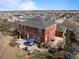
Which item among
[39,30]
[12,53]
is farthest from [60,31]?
[12,53]

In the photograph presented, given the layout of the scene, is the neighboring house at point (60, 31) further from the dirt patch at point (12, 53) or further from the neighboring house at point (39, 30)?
the dirt patch at point (12, 53)

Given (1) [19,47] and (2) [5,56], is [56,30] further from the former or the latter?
(2) [5,56]

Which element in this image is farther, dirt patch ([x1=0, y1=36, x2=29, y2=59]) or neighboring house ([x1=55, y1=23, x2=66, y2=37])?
neighboring house ([x1=55, y1=23, x2=66, y2=37])

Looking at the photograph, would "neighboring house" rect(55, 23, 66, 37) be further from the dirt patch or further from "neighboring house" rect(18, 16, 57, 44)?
the dirt patch

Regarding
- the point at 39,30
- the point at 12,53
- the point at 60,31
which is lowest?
the point at 12,53

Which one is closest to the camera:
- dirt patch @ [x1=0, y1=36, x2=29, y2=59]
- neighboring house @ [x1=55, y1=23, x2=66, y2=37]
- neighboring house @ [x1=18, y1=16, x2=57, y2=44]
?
dirt patch @ [x1=0, y1=36, x2=29, y2=59]

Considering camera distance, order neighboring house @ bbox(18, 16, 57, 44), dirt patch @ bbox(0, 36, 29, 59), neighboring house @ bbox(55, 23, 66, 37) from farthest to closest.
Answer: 1. neighboring house @ bbox(55, 23, 66, 37)
2. neighboring house @ bbox(18, 16, 57, 44)
3. dirt patch @ bbox(0, 36, 29, 59)

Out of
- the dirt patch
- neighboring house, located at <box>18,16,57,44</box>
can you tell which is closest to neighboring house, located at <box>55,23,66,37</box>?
neighboring house, located at <box>18,16,57,44</box>

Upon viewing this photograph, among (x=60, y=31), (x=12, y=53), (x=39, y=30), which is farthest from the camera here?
(x=60, y=31)

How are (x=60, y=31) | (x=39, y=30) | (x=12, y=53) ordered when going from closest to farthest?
(x=12, y=53), (x=39, y=30), (x=60, y=31)

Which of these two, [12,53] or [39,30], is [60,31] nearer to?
[39,30]

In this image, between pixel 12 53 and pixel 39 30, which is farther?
pixel 39 30

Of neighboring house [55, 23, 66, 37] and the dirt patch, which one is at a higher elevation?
neighboring house [55, 23, 66, 37]

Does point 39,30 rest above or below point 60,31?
above
